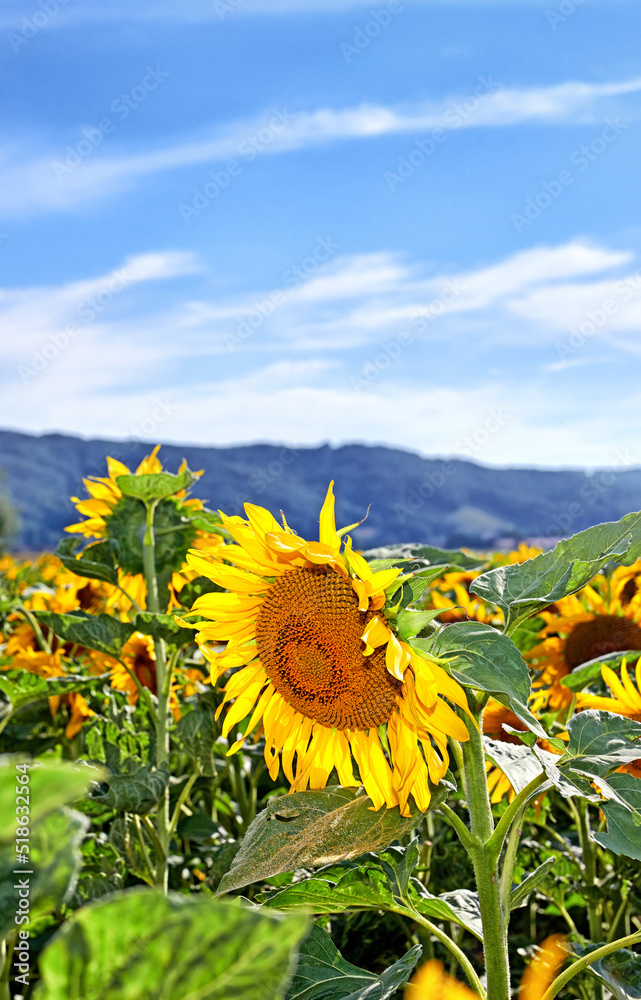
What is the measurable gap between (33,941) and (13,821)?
69.9 inches

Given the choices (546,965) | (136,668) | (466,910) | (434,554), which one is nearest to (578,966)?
(466,910)

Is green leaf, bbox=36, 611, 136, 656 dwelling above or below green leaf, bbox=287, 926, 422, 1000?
above

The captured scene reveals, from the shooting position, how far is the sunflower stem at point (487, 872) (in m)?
0.92

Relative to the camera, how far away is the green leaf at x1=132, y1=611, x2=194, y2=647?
4.75 ft

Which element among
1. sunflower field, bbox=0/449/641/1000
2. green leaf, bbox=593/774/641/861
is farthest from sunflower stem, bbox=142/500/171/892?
green leaf, bbox=593/774/641/861

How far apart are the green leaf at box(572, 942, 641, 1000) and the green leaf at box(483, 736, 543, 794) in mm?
231

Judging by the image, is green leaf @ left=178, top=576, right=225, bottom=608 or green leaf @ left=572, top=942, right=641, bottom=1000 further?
green leaf @ left=178, top=576, right=225, bottom=608

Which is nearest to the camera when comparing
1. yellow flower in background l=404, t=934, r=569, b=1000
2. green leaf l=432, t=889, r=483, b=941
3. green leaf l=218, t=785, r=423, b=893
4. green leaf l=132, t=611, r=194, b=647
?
yellow flower in background l=404, t=934, r=569, b=1000

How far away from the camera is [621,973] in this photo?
39.3 inches

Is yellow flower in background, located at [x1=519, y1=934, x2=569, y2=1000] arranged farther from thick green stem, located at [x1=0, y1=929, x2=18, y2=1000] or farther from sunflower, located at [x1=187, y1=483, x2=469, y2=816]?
thick green stem, located at [x1=0, y1=929, x2=18, y2=1000]

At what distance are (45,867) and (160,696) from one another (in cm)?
135

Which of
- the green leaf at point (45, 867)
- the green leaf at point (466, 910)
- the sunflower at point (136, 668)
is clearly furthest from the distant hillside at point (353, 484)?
the green leaf at point (45, 867)

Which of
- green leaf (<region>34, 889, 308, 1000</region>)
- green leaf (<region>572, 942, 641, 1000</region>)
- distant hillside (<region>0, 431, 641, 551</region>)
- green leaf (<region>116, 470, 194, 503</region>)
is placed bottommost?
green leaf (<region>572, 942, 641, 1000</region>)

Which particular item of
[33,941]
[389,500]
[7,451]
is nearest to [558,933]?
[33,941]
